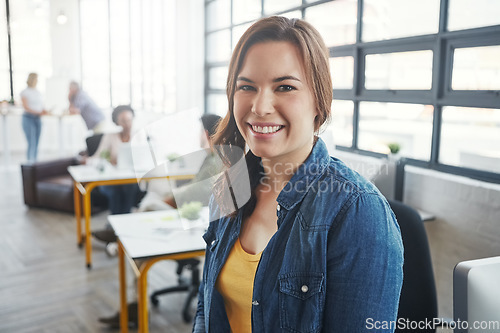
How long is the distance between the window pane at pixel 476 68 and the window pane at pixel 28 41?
8951 millimetres

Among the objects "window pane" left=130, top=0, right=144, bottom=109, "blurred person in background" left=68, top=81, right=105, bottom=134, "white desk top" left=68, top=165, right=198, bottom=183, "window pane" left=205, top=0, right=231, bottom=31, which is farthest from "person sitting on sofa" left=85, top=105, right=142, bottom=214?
"window pane" left=130, top=0, right=144, bottom=109

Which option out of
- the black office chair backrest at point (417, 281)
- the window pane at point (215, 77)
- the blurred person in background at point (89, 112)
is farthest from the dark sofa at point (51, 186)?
the black office chair backrest at point (417, 281)

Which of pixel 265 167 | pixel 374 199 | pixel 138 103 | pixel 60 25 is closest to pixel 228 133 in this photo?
pixel 265 167

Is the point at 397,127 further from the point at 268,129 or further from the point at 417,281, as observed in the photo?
the point at 268,129

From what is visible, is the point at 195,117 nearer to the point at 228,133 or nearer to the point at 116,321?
the point at 228,133

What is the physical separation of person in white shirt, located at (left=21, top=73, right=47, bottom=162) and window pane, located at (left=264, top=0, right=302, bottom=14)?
457cm

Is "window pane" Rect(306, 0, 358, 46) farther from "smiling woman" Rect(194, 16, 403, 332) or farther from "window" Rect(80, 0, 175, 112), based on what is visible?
"window" Rect(80, 0, 175, 112)

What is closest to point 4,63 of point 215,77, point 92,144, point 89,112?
point 89,112

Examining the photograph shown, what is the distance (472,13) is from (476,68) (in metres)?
0.31

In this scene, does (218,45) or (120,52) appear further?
(120,52)

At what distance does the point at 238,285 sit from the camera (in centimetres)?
106

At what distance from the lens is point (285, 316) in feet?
3.08

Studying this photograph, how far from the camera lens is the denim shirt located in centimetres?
83

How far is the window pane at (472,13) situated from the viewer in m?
2.37
